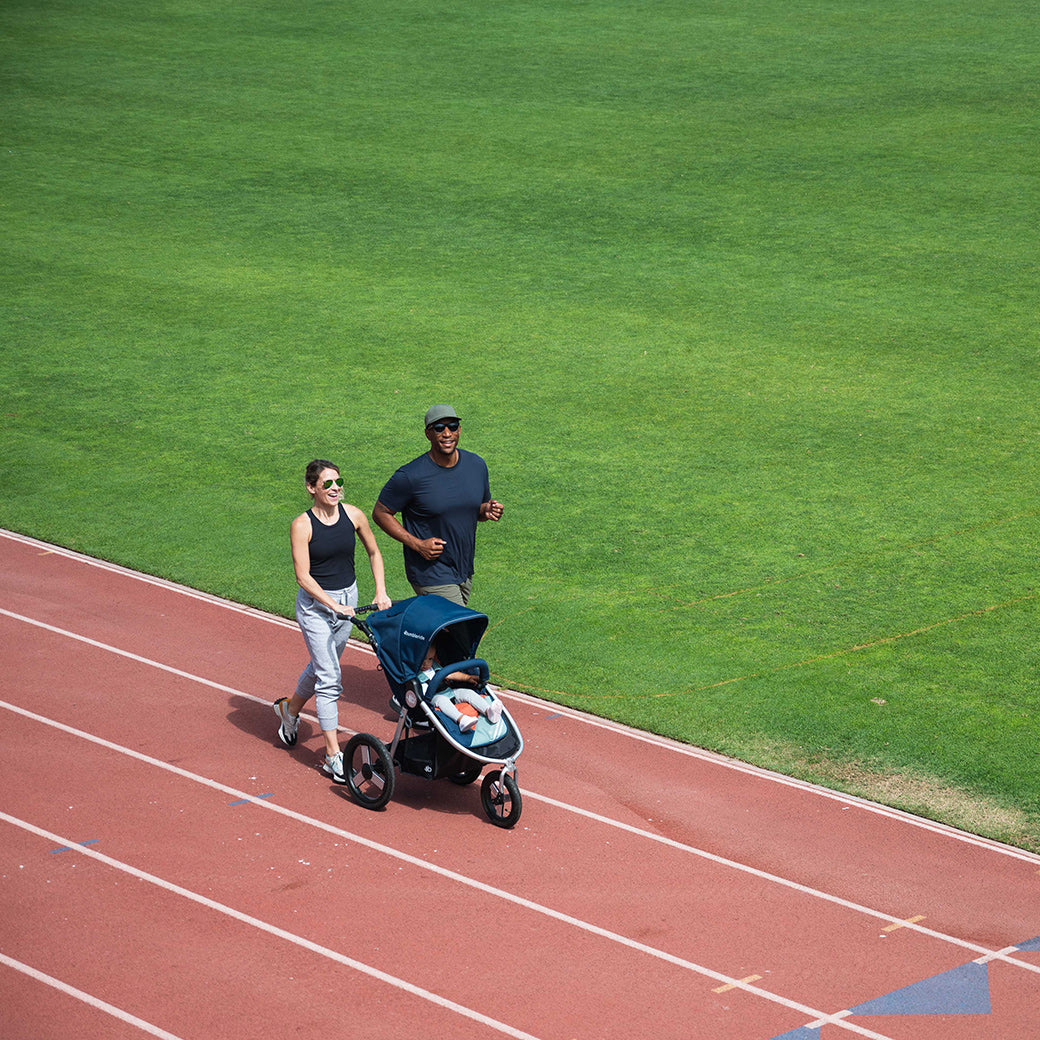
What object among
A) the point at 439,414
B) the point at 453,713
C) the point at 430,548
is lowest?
the point at 453,713

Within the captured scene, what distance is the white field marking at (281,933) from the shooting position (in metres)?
6.98

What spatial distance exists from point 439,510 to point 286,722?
Answer: 1903mm

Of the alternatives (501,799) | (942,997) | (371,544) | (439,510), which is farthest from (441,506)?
(942,997)

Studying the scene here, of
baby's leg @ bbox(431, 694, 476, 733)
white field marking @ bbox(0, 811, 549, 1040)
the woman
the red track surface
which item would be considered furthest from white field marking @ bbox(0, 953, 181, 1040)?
baby's leg @ bbox(431, 694, 476, 733)

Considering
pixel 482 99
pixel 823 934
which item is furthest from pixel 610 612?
pixel 482 99

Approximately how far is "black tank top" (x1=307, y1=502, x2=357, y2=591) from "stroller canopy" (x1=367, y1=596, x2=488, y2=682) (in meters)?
0.37

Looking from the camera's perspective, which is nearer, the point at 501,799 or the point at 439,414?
the point at 501,799

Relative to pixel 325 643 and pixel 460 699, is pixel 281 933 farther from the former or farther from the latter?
pixel 325 643

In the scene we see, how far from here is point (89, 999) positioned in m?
7.05

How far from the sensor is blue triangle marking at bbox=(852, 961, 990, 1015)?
23.4 feet

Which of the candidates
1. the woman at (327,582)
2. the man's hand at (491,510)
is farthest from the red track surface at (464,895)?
the man's hand at (491,510)

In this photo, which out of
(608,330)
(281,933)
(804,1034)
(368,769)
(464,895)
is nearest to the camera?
(804,1034)

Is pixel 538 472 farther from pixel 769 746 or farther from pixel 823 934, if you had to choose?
pixel 823 934

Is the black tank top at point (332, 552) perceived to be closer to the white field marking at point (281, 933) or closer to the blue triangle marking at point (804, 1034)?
the white field marking at point (281, 933)
